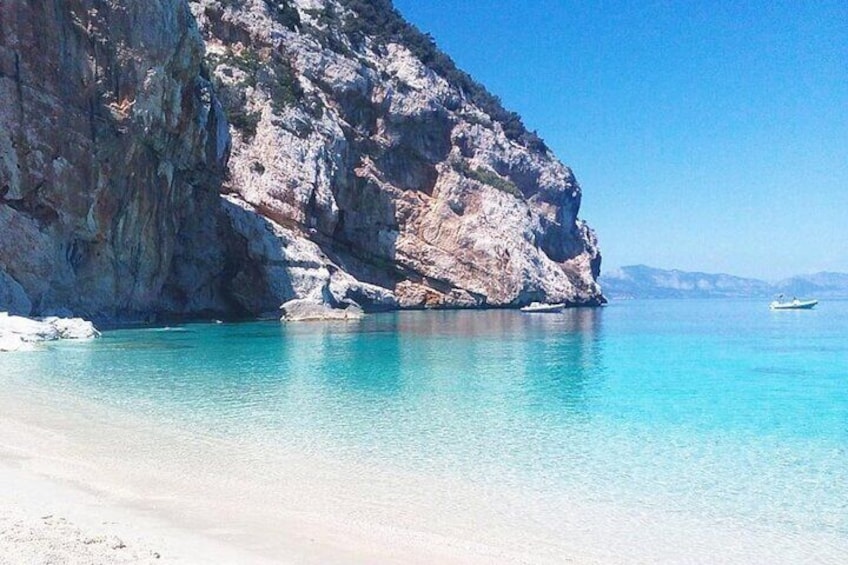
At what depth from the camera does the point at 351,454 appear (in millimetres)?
9867

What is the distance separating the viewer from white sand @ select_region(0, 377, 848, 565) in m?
5.80

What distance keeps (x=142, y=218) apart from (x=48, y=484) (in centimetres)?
3119

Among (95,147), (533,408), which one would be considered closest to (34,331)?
(95,147)

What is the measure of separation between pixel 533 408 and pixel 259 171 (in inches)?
1504

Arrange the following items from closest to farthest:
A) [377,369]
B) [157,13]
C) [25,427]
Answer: [25,427], [377,369], [157,13]

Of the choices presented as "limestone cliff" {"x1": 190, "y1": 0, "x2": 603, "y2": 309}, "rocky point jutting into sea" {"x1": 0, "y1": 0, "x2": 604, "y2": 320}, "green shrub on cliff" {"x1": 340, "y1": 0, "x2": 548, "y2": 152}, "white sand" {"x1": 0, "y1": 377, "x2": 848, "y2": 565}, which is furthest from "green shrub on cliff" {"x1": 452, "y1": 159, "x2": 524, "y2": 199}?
"white sand" {"x1": 0, "y1": 377, "x2": 848, "y2": 565}

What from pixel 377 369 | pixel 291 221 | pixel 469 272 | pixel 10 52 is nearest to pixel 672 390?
pixel 377 369

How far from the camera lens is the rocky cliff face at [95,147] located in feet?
93.4

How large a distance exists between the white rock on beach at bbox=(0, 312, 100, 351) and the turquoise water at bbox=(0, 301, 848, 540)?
1087 mm

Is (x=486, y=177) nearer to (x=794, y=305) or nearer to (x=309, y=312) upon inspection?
(x=309, y=312)

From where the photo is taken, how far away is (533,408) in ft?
45.2

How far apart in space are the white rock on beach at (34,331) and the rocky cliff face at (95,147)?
2060 millimetres

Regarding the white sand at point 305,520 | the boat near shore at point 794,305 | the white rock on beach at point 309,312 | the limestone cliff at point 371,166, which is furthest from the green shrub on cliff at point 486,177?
the white sand at point 305,520

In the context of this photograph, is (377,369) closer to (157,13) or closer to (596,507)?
(596,507)
